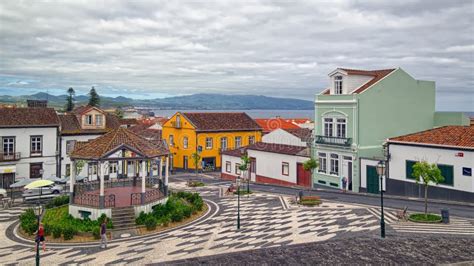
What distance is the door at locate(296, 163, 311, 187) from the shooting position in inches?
1513

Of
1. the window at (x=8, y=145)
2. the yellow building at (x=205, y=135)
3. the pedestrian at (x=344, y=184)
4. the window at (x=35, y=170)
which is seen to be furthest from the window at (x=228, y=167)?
the window at (x=8, y=145)

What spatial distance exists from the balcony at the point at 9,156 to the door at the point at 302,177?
92.5 feet

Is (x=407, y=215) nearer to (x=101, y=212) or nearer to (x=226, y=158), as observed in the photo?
(x=101, y=212)

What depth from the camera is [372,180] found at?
32.8m

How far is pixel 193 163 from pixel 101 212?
3326cm

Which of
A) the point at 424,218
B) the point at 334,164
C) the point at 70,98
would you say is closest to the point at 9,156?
the point at 334,164

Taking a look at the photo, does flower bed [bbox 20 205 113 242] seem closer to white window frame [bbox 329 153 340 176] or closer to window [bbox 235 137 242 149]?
white window frame [bbox 329 153 340 176]

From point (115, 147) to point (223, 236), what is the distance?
8.82 meters

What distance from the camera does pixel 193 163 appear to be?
5684 centimetres

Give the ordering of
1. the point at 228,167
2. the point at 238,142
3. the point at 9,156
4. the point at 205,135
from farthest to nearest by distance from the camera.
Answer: the point at 238,142, the point at 205,135, the point at 228,167, the point at 9,156

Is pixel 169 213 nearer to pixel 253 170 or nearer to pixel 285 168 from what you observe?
pixel 285 168

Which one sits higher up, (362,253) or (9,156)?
(9,156)

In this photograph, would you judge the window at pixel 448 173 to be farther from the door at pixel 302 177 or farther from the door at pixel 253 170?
the door at pixel 253 170

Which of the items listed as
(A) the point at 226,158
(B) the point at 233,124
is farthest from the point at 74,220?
(B) the point at 233,124
